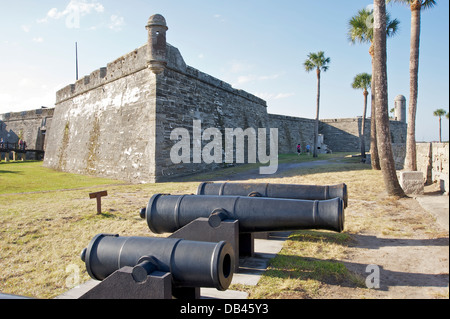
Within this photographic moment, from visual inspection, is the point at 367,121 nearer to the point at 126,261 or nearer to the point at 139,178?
the point at 139,178

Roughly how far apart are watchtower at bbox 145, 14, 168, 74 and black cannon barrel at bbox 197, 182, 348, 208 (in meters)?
8.24

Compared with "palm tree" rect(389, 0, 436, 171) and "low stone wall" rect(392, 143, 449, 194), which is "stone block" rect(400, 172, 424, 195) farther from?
"palm tree" rect(389, 0, 436, 171)

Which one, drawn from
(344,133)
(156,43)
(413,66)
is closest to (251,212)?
(413,66)

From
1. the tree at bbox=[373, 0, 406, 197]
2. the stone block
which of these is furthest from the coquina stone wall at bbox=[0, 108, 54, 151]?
the stone block

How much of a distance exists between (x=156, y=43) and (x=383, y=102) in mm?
7907

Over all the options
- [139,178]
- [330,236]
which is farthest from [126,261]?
[139,178]

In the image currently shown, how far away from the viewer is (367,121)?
33.9 m

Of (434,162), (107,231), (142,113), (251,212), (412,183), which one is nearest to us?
(251,212)

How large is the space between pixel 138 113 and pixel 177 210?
384 inches

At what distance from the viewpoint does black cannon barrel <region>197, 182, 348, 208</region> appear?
466 cm

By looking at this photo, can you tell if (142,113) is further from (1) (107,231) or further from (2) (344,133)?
(2) (344,133)

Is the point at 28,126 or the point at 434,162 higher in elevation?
the point at 28,126

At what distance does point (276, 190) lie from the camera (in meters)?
4.73

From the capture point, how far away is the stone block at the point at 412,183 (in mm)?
7695
